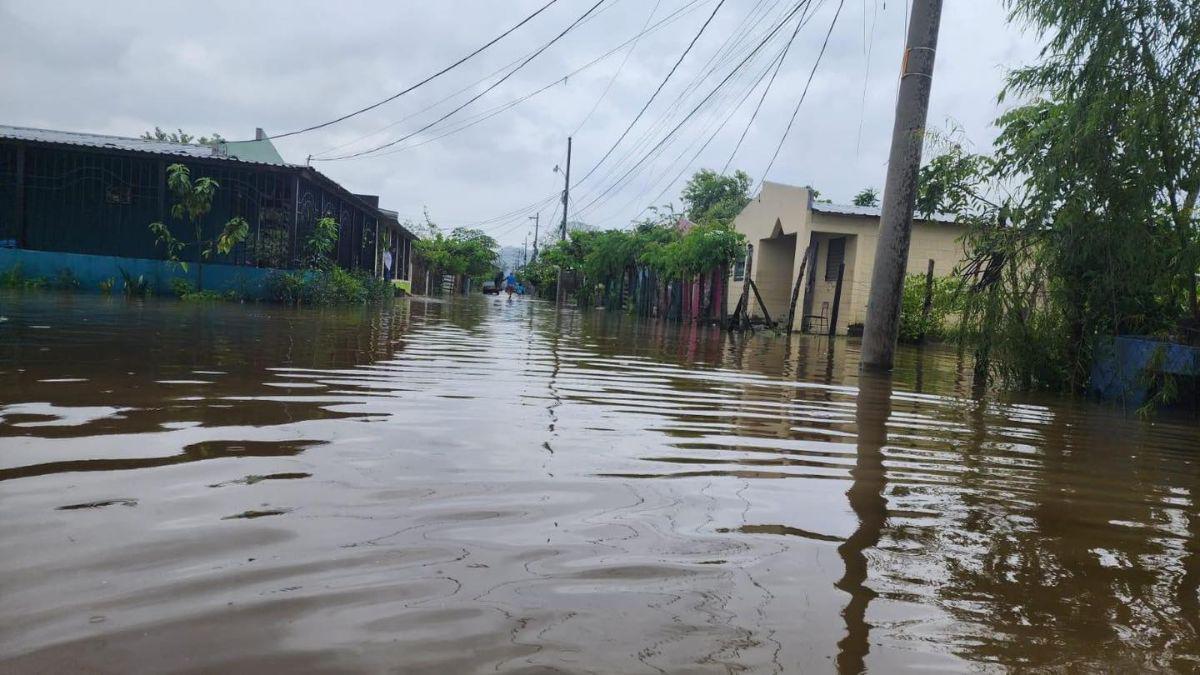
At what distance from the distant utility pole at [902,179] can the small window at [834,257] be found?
11678 mm

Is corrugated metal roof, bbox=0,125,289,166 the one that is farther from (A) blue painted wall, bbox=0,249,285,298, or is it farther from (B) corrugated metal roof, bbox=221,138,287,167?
(B) corrugated metal roof, bbox=221,138,287,167

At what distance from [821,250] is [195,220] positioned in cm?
1517

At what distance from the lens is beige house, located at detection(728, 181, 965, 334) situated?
18797 millimetres

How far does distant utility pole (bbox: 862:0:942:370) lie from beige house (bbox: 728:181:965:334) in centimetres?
836

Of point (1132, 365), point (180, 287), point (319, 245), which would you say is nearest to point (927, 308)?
point (1132, 365)

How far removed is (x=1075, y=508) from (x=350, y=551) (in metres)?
2.62

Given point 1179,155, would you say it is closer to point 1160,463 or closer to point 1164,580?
point 1160,463

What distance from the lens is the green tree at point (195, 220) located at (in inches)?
715

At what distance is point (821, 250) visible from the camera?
2102 cm

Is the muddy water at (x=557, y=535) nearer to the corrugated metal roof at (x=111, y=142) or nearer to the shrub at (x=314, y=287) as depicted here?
the shrub at (x=314, y=287)

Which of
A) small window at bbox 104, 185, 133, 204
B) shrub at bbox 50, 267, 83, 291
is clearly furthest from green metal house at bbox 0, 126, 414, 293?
shrub at bbox 50, 267, 83, 291

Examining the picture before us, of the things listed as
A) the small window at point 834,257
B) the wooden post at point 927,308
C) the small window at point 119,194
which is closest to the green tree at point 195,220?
the small window at point 119,194

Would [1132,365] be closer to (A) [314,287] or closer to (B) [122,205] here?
(A) [314,287]

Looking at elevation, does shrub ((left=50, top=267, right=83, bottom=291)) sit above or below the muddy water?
above
